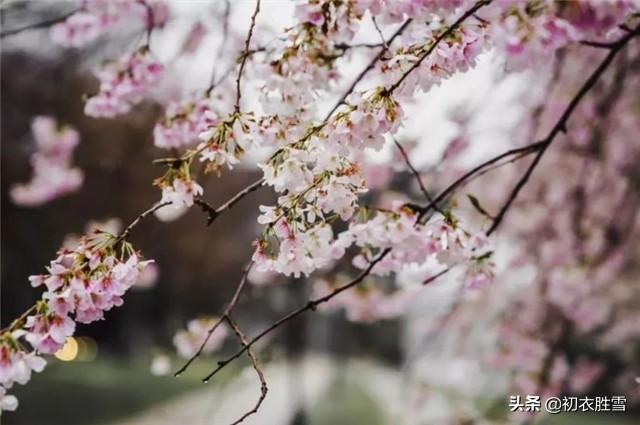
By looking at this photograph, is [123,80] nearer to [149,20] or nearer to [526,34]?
[149,20]

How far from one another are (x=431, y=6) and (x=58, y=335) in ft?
A: 3.31

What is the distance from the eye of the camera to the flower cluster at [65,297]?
4.91 feet

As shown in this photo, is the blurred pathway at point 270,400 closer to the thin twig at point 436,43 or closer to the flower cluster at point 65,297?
the flower cluster at point 65,297

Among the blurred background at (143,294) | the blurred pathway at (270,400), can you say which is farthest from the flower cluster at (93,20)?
the blurred pathway at (270,400)

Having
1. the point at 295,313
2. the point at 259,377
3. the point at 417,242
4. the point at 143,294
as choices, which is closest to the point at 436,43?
the point at 417,242

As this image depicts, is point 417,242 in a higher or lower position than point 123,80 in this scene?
lower

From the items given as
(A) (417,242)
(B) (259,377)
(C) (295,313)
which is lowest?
(B) (259,377)

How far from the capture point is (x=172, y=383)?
14.6 meters

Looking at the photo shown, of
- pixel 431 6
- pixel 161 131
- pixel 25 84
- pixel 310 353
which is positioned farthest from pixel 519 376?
pixel 310 353

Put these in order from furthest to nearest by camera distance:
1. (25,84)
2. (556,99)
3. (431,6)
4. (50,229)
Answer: (50,229) < (25,84) < (556,99) < (431,6)

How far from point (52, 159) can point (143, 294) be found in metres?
16.5

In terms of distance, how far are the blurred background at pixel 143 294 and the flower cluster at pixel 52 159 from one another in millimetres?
371

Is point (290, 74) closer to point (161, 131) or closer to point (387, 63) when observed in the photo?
point (387, 63)

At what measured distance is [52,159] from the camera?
421cm
